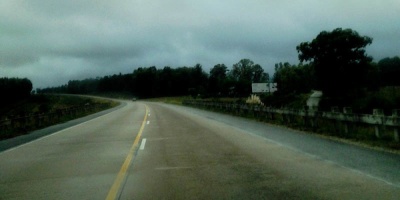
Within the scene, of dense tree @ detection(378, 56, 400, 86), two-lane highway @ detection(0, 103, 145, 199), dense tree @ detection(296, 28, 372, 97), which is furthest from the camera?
dense tree @ detection(378, 56, 400, 86)

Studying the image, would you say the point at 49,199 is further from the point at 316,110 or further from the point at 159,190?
the point at 316,110

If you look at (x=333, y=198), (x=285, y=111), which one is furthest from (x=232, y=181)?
(x=285, y=111)

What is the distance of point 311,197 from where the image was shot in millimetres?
6066

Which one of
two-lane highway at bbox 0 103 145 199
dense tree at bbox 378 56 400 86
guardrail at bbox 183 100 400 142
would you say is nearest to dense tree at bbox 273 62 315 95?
dense tree at bbox 378 56 400 86

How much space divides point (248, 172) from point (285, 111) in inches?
552

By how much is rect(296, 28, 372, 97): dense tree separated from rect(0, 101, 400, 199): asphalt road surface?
61.4 m

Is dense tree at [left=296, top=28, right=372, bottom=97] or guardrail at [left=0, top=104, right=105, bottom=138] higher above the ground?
dense tree at [left=296, top=28, right=372, bottom=97]

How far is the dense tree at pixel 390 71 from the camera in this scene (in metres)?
108

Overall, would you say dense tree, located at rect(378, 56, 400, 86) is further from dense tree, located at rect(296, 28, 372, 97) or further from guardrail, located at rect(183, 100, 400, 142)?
guardrail, located at rect(183, 100, 400, 142)

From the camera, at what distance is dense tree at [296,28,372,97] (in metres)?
71.0

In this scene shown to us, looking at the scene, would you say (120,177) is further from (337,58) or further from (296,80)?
(296,80)

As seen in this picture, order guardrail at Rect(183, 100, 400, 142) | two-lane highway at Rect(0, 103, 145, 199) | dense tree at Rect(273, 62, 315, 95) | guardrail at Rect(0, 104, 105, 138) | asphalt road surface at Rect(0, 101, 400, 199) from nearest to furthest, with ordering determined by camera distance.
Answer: asphalt road surface at Rect(0, 101, 400, 199) → two-lane highway at Rect(0, 103, 145, 199) → guardrail at Rect(183, 100, 400, 142) → guardrail at Rect(0, 104, 105, 138) → dense tree at Rect(273, 62, 315, 95)

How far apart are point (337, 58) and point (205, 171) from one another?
72.1 metres

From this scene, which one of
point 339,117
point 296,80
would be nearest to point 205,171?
point 339,117
